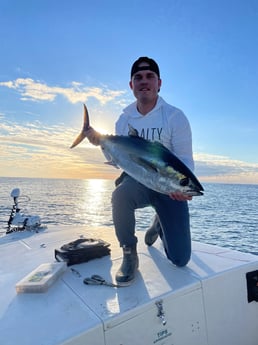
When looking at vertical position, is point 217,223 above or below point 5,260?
below

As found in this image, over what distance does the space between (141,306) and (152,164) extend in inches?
41.8

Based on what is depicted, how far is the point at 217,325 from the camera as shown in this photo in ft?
8.16

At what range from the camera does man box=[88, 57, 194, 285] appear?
286 centimetres

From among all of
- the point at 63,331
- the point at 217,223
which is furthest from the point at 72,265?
the point at 217,223

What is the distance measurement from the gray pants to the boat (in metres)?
0.17

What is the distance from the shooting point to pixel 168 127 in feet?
10.2

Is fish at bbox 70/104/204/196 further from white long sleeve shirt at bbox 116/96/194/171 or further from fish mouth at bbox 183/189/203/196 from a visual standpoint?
white long sleeve shirt at bbox 116/96/194/171

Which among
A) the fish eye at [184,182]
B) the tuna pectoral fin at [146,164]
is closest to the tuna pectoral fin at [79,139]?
the tuna pectoral fin at [146,164]

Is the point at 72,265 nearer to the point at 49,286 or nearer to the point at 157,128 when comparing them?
the point at 49,286

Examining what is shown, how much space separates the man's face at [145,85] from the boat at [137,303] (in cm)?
178

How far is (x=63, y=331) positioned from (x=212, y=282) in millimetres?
1348

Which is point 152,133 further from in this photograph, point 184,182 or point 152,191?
point 184,182

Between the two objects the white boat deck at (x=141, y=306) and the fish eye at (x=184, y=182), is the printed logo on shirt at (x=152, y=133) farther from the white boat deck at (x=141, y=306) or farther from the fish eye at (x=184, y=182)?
the white boat deck at (x=141, y=306)

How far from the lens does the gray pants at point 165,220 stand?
2.85 m
